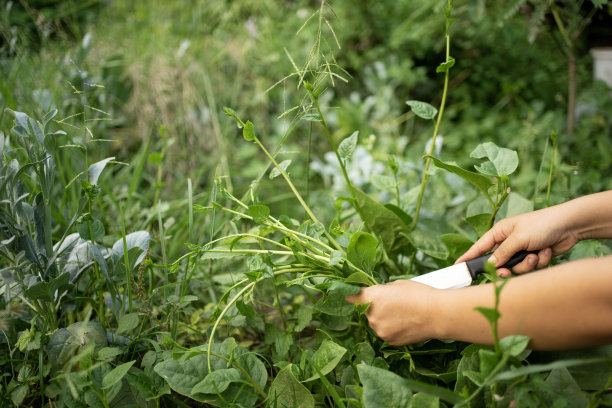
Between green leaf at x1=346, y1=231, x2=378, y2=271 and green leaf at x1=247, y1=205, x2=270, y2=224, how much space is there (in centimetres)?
15

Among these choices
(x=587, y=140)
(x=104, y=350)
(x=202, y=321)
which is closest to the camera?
(x=104, y=350)

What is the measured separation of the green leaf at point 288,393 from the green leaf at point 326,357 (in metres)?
0.02

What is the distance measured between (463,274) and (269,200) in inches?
34.6

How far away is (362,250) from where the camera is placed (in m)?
0.77

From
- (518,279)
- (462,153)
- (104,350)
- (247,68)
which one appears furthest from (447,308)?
(247,68)

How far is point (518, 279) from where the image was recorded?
615 mm

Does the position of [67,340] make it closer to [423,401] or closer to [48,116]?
[48,116]

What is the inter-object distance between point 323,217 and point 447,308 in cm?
81

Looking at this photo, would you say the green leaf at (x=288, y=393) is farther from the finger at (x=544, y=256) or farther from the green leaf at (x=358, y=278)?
the finger at (x=544, y=256)

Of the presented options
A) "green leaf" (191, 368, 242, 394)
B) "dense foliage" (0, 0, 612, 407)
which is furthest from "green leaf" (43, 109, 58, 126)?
"green leaf" (191, 368, 242, 394)

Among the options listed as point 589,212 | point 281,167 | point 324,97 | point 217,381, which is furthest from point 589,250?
point 324,97

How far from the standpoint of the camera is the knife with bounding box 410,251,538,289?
760 mm

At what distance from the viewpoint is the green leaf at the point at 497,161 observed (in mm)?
780

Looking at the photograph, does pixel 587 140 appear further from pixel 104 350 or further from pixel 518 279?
pixel 104 350
